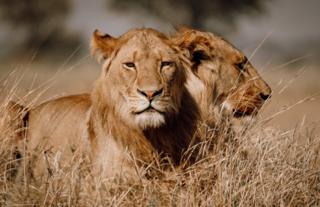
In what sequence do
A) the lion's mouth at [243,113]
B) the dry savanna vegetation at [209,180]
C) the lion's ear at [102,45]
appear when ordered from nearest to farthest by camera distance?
the dry savanna vegetation at [209,180], the lion's ear at [102,45], the lion's mouth at [243,113]

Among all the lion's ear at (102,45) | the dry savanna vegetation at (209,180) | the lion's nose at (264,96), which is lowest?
the dry savanna vegetation at (209,180)

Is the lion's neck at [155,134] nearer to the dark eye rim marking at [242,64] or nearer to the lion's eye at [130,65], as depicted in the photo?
the lion's eye at [130,65]

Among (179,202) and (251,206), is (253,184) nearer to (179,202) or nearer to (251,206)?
(251,206)

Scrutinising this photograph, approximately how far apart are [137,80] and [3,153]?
0.82 meters

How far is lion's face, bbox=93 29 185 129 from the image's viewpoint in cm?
445

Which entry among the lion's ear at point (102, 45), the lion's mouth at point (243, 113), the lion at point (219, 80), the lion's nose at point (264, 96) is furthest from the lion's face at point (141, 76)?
the lion's nose at point (264, 96)

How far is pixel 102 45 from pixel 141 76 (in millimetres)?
455

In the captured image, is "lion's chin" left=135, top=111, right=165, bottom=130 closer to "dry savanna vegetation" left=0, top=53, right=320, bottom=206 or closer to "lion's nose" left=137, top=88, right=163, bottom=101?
"lion's nose" left=137, top=88, right=163, bottom=101

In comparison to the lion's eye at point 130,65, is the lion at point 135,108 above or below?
below

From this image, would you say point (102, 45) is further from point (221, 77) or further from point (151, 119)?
point (221, 77)

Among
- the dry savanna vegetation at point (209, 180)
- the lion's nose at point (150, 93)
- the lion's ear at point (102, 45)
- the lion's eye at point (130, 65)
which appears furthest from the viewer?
the lion's ear at point (102, 45)

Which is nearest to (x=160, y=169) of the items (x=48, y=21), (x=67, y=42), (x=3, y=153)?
(x=3, y=153)

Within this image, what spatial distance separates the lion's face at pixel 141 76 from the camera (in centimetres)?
445

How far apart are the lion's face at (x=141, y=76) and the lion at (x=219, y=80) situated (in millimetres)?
176
